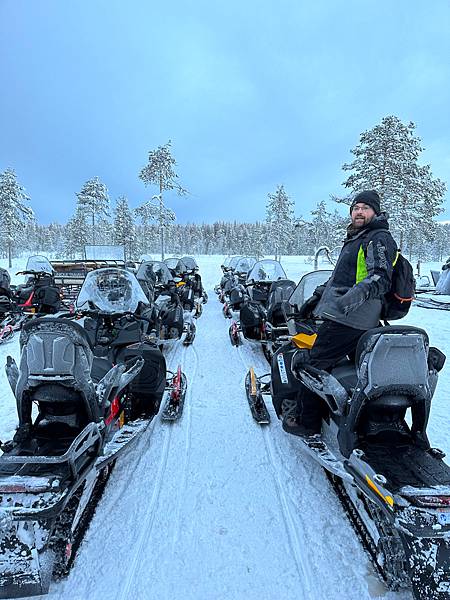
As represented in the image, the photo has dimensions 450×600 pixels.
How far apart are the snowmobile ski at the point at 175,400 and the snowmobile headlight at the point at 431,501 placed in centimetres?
270

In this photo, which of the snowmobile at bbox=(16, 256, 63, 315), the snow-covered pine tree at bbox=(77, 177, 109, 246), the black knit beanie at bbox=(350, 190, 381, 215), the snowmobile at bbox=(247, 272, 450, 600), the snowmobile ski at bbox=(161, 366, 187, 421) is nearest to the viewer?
the snowmobile at bbox=(247, 272, 450, 600)

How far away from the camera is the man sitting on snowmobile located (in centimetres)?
249

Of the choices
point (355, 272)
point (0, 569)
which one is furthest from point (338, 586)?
point (355, 272)

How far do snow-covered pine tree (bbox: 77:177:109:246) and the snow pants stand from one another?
36827mm

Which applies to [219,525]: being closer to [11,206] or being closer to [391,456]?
[391,456]

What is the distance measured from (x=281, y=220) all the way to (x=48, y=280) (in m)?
35.8

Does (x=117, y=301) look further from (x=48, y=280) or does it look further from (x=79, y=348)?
(x=48, y=280)

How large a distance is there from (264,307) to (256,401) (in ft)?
10.5

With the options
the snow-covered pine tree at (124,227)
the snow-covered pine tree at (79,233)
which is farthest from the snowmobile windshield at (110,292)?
the snow-covered pine tree at (124,227)

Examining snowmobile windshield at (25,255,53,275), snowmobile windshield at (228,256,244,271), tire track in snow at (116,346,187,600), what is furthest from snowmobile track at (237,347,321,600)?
snowmobile windshield at (228,256,244,271)

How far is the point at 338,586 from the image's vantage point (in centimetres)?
205

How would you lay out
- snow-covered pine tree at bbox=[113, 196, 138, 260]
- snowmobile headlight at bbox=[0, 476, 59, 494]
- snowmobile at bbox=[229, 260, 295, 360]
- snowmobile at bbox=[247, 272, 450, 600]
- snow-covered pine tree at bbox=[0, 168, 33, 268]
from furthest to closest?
snow-covered pine tree at bbox=[113, 196, 138, 260] → snow-covered pine tree at bbox=[0, 168, 33, 268] → snowmobile at bbox=[229, 260, 295, 360] → snowmobile headlight at bbox=[0, 476, 59, 494] → snowmobile at bbox=[247, 272, 450, 600]

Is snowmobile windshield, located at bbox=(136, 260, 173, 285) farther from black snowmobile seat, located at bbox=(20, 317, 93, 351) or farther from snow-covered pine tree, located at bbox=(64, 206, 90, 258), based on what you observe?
snow-covered pine tree, located at bbox=(64, 206, 90, 258)

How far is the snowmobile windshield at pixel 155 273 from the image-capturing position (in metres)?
10.0
